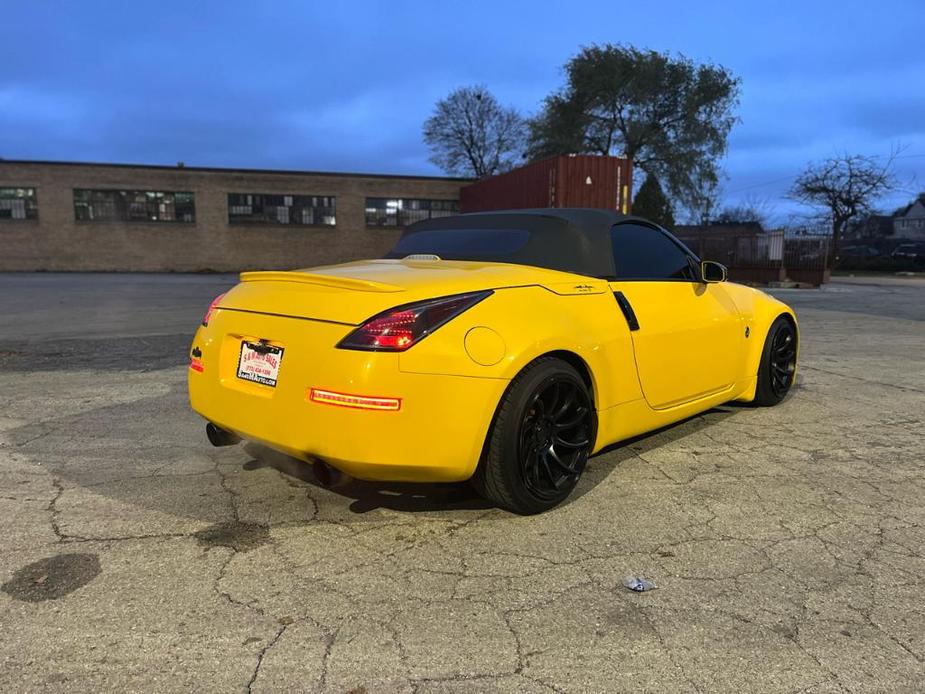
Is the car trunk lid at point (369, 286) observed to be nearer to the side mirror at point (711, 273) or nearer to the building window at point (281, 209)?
the side mirror at point (711, 273)

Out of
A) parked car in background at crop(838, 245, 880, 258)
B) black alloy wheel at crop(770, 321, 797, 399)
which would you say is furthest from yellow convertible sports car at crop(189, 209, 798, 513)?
parked car in background at crop(838, 245, 880, 258)

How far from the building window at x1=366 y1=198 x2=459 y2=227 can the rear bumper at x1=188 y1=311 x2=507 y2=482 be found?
110ft

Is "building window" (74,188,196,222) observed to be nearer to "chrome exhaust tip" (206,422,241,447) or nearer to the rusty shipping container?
the rusty shipping container

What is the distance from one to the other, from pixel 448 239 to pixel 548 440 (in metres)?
1.63

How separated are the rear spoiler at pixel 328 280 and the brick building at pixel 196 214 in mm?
32137

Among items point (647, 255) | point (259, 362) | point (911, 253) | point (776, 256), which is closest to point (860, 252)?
point (911, 253)

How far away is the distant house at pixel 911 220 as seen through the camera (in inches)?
2923

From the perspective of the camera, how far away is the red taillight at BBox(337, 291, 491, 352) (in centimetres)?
265

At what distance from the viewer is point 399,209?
1410 inches

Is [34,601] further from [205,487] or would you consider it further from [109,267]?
[109,267]

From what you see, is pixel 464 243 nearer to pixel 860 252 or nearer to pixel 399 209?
pixel 399 209

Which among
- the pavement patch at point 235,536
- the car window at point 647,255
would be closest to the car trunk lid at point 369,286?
Result: the car window at point 647,255

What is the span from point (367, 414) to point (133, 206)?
3587 cm

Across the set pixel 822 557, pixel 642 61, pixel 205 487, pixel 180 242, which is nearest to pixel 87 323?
pixel 205 487
